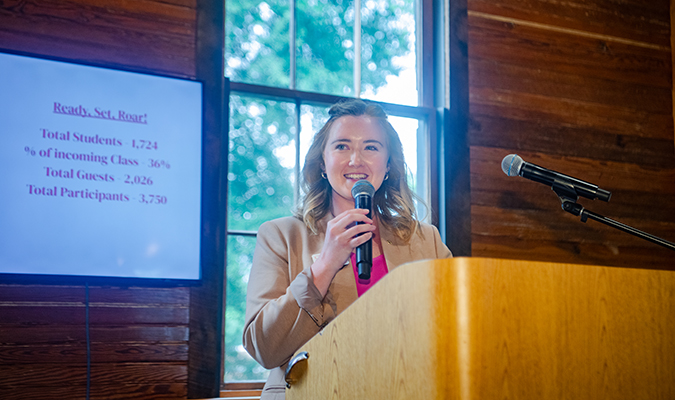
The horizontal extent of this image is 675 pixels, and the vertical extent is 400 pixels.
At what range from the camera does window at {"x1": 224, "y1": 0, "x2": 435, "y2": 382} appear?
260cm

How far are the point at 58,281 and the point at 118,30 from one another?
1.06 m

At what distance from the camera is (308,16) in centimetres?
292

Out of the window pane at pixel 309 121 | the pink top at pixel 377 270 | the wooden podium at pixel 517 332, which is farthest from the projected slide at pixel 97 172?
Result: the wooden podium at pixel 517 332

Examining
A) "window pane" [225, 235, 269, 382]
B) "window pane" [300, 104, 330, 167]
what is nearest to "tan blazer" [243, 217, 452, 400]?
"window pane" [225, 235, 269, 382]

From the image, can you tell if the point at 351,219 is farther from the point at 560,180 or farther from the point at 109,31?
the point at 109,31

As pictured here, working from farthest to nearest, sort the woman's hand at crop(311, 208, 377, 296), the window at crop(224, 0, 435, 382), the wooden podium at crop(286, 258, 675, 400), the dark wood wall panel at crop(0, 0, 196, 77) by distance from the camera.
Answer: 1. the window at crop(224, 0, 435, 382)
2. the dark wood wall panel at crop(0, 0, 196, 77)
3. the woman's hand at crop(311, 208, 377, 296)
4. the wooden podium at crop(286, 258, 675, 400)

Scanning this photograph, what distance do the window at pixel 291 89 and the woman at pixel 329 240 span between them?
0.63m

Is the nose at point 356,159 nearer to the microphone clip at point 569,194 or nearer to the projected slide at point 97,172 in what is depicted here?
the microphone clip at point 569,194

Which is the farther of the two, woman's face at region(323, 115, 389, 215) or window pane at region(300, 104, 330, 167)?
window pane at region(300, 104, 330, 167)

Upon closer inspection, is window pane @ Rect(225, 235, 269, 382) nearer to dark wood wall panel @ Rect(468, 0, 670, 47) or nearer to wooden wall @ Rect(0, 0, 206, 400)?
wooden wall @ Rect(0, 0, 206, 400)

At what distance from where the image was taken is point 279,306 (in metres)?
1.39

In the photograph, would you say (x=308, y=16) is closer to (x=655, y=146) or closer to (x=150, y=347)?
(x=150, y=347)

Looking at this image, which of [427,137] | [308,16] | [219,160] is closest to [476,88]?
[427,137]

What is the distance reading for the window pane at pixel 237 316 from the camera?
97.3 inches
